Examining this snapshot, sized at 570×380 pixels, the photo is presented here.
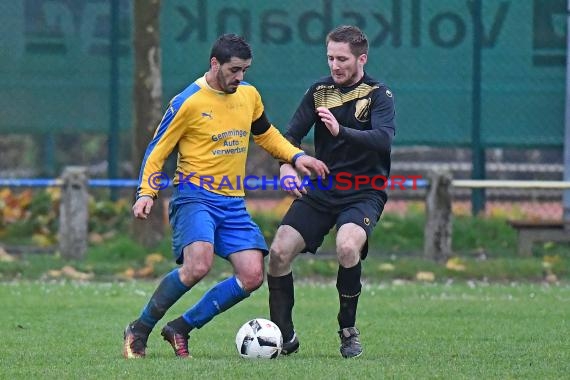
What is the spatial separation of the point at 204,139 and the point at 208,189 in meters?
0.28

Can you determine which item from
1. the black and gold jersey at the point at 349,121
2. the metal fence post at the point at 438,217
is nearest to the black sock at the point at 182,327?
the black and gold jersey at the point at 349,121

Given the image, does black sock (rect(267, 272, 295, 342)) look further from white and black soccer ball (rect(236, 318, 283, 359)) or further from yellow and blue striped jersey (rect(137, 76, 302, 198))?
yellow and blue striped jersey (rect(137, 76, 302, 198))

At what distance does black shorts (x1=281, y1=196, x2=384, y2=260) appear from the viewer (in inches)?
300

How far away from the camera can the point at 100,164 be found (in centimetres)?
1688

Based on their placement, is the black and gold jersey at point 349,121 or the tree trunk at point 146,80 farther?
the tree trunk at point 146,80

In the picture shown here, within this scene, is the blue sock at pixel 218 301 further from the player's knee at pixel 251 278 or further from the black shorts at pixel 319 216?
the black shorts at pixel 319 216

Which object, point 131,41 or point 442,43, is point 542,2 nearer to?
point 442,43

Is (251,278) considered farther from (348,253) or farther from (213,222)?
(348,253)

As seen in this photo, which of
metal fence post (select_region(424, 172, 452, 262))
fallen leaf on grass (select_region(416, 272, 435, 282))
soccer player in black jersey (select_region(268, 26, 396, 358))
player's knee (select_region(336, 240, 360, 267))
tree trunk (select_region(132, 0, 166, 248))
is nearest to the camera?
player's knee (select_region(336, 240, 360, 267))

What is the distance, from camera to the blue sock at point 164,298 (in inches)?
287

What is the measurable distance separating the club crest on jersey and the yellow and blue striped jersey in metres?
0.64

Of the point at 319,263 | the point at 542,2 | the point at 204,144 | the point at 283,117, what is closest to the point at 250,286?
the point at 204,144

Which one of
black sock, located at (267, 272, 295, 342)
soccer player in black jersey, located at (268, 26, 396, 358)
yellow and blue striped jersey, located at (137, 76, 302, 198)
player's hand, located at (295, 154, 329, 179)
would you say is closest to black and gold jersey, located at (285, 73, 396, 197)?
soccer player in black jersey, located at (268, 26, 396, 358)

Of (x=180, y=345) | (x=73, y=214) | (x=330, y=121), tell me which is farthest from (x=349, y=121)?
(x=73, y=214)
